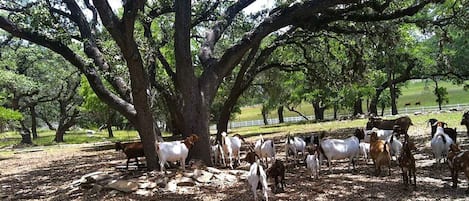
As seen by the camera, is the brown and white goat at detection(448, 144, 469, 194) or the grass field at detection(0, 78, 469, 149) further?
the grass field at detection(0, 78, 469, 149)

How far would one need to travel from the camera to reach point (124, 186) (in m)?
9.47

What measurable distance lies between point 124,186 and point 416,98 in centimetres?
8003

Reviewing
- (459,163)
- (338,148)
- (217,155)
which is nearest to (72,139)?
(217,155)

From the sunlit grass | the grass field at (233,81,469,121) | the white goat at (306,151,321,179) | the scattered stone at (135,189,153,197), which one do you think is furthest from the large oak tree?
the grass field at (233,81,469,121)

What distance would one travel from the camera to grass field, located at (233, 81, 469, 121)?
6950 cm

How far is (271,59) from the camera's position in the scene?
24.2m

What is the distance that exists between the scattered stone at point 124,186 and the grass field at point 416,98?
184 feet

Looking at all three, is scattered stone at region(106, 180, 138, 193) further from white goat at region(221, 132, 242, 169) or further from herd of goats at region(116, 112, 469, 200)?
white goat at region(221, 132, 242, 169)

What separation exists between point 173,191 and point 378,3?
7237 millimetres

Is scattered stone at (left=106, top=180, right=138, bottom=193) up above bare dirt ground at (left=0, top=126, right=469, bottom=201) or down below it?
above

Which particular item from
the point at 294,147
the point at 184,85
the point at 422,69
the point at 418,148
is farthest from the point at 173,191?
the point at 422,69

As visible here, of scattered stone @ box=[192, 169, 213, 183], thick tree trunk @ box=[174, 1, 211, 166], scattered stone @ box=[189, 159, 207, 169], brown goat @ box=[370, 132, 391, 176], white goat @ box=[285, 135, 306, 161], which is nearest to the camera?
brown goat @ box=[370, 132, 391, 176]

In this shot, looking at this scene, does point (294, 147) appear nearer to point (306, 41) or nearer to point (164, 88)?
point (306, 41)

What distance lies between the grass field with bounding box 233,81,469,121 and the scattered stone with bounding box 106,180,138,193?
56165mm
